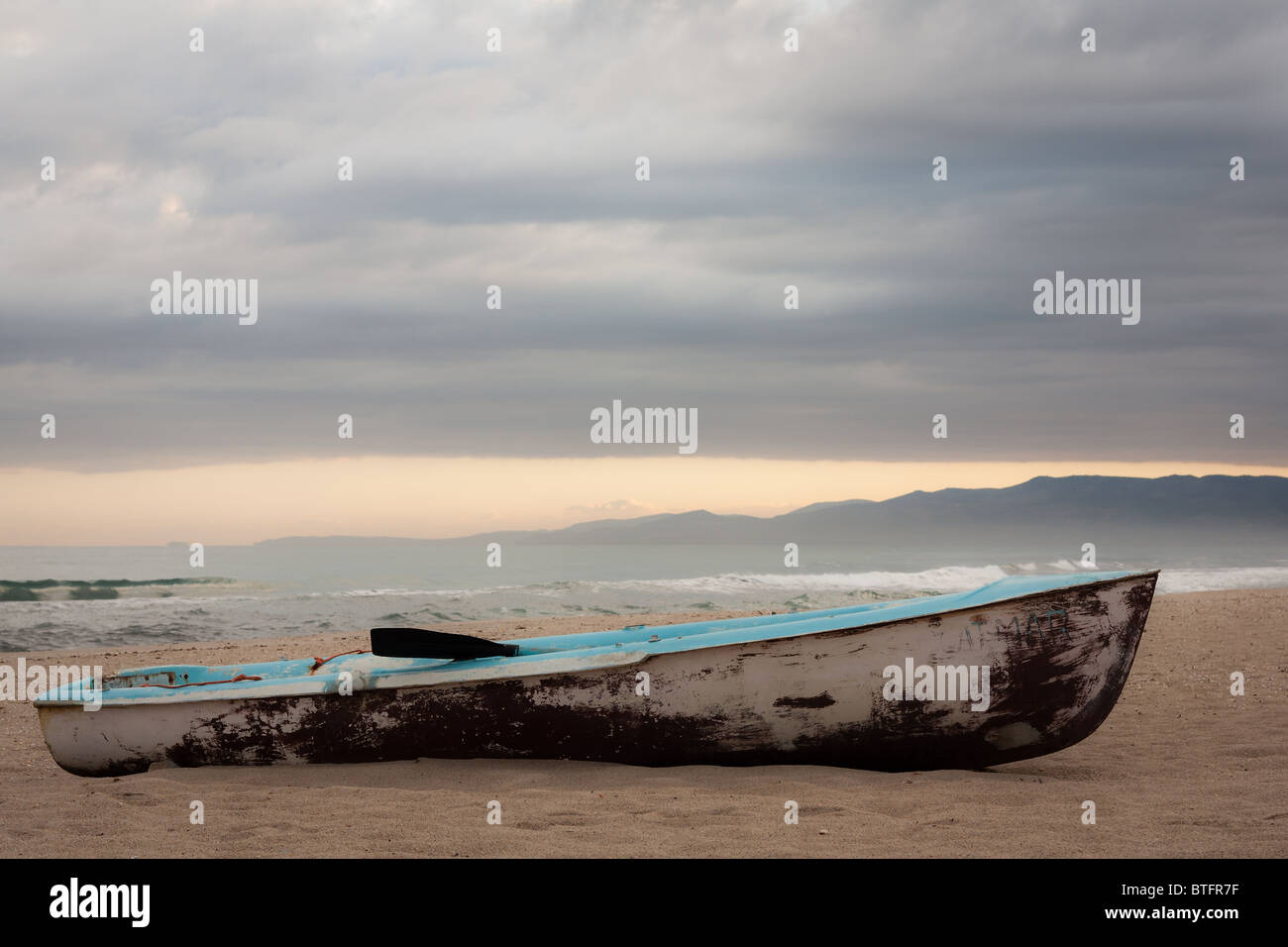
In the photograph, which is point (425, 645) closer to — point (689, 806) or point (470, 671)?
point (470, 671)

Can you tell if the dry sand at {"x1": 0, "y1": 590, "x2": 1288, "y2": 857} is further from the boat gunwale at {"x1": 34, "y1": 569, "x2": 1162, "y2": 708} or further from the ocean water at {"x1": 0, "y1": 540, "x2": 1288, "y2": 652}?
the ocean water at {"x1": 0, "y1": 540, "x2": 1288, "y2": 652}

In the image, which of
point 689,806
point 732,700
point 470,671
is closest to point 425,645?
point 470,671

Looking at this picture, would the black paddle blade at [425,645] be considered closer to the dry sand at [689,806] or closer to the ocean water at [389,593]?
the dry sand at [689,806]

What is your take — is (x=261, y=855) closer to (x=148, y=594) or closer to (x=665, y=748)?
(x=665, y=748)

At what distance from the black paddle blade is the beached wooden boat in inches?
2.5

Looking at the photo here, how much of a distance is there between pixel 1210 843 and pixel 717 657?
261 cm

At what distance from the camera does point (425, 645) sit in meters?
6.26

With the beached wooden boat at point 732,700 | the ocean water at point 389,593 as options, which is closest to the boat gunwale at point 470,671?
the beached wooden boat at point 732,700

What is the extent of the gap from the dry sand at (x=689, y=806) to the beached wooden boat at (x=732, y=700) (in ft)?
0.49

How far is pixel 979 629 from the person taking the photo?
5.64 meters

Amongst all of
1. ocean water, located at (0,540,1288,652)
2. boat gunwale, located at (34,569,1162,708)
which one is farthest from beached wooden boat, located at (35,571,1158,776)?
ocean water, located at (0,540,1288,652)

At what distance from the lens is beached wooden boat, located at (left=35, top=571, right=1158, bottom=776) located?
5680 millimetres

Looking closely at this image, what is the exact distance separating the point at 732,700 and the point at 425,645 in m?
2.00

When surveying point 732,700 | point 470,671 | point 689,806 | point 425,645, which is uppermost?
point 425,645
